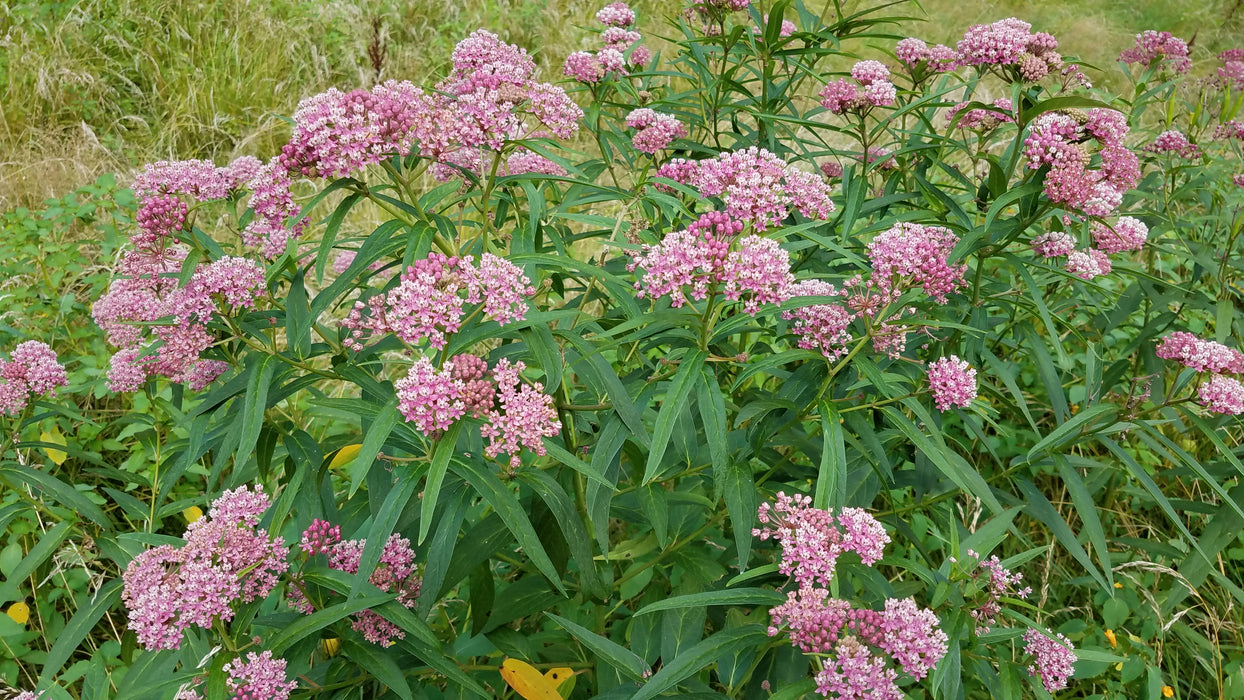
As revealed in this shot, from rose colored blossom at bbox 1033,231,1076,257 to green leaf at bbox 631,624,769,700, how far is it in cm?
161

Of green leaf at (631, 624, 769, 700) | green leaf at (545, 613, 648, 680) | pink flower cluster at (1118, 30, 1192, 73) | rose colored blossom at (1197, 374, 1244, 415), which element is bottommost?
green leaf at (545, 613, 648, 680)

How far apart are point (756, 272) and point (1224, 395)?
60.2 inches

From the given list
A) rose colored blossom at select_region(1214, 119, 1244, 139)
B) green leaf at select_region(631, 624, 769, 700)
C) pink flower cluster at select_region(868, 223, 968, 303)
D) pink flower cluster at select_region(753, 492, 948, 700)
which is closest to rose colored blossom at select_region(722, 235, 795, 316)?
pink flower cluster at select_region(868, 223, 968, 303)

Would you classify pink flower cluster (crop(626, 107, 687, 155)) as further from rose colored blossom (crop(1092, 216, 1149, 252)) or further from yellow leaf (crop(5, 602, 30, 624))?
yellow leaf (crop(5, 602, 30, 624))

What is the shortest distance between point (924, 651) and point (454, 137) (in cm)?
170

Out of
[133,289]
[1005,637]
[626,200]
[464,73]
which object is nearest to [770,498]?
[1005,637]

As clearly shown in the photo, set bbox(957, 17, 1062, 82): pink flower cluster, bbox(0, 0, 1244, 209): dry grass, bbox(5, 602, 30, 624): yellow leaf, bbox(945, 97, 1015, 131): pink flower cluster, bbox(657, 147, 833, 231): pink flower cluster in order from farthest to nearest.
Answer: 1. bbox(0, 0, 1244, 209): dry grass
2. bbox(5, 602, 30, 624): yellow leaf
3. bbox(945, 97, 1015, 131): pink flower cluster
4. bbox(957, 17, 1062, 82): pink flower cluster
5. bbox(657, 147, 833, 231): pink flower cluster

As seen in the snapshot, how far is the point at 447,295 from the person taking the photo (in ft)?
6.33

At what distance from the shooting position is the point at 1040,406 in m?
4.56

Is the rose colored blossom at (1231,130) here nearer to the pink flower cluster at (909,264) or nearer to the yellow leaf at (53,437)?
the pink flower cluster at (909,264)

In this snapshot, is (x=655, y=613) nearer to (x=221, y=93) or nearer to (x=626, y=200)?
(x=626, y=200)

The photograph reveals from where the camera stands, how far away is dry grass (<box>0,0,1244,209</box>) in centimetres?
723

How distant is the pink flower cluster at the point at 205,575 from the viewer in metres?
1.91

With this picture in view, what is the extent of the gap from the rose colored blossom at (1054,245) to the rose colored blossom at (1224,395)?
0.58m
